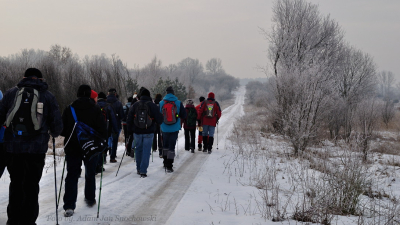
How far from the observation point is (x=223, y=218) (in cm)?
487

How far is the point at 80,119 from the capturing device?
483cm

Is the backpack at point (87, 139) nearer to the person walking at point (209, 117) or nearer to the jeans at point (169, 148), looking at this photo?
the jeans at point (169, 148)

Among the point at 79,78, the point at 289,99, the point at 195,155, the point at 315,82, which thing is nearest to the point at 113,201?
the point at 195,155

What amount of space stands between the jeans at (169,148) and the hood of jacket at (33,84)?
15.0 feet

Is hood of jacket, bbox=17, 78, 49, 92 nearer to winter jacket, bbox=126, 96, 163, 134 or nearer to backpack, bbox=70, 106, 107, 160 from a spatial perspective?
backpack, bbox=70, 106, 107, 160

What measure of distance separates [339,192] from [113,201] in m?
4.38

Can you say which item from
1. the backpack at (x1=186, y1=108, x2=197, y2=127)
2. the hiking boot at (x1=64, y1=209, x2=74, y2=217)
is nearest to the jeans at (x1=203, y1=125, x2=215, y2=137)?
the backpack at (x1=186, y1=108, x2=197, y2=127)

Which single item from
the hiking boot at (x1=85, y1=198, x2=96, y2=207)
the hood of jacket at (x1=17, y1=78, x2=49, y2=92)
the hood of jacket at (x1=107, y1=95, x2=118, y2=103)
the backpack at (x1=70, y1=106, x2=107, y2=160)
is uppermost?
the hood of jacket at (x1=17, y1=78, x2=49, y2=92)

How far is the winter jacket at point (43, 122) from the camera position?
13.1 feet

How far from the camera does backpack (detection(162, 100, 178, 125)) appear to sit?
847 cm

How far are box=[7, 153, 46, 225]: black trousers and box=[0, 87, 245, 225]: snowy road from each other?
328 millimetres

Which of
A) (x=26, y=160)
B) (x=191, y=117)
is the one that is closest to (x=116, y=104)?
(x=191, y=117)

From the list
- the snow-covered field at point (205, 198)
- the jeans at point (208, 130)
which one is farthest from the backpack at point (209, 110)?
the snow-covered field at point (205, 198)

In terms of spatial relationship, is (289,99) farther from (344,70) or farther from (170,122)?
(344,70)
